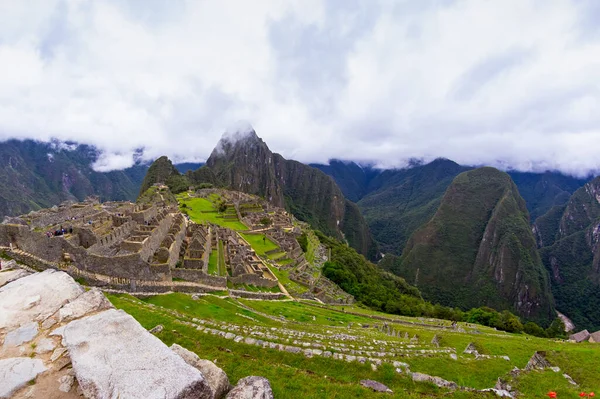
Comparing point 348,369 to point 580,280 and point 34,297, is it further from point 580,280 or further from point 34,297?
point 580,280

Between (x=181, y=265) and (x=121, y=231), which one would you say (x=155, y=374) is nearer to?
(x=181, y=265)

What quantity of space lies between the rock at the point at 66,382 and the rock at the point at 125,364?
394mm

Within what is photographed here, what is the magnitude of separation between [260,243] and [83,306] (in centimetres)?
5519

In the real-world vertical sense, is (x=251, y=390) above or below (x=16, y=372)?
below

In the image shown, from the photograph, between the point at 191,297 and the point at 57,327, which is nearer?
the point at 57,327

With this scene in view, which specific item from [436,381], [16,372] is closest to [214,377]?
[16,372]

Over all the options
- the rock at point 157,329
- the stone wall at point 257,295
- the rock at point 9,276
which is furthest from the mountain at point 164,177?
the rock at point 9,276

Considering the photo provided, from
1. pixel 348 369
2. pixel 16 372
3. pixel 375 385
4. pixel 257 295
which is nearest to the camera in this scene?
pixel 16 372

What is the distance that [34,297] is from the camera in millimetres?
8305

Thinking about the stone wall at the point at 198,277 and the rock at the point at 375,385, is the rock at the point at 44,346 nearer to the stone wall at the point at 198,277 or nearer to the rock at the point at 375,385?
the rock at the point at 375,385

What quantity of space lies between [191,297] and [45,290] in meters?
16.8

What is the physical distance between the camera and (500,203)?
19712 centimetres

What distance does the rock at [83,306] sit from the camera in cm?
771

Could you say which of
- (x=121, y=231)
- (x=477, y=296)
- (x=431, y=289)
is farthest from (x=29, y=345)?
(x=477, y=296)
